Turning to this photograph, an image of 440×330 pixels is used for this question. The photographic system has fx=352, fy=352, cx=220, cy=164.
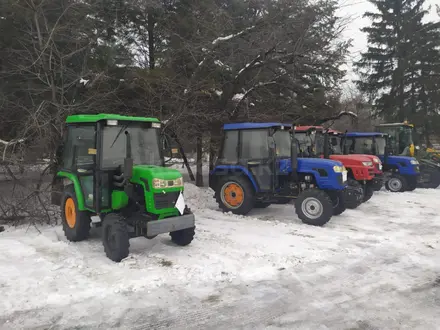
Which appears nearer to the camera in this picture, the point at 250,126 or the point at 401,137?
A: the point at 250,126

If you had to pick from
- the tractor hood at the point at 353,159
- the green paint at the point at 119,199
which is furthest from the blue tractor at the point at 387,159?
the green paint at the point at 119,199

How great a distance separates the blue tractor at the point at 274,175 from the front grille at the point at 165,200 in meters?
3.20

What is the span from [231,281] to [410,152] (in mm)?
11813

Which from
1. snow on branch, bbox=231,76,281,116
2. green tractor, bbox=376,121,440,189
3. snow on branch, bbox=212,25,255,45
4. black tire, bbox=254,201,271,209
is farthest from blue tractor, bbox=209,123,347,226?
green tractor, bbox=376,121,440,189

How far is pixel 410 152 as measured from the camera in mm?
13672

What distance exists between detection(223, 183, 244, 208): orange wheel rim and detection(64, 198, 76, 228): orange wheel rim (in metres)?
3.78

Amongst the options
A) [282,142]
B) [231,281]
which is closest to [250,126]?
[282,142]

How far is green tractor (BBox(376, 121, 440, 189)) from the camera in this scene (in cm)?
1379

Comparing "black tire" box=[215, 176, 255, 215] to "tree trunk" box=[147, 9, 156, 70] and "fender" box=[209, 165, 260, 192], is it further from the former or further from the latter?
"tree trunk" box=[147, 9, 156, 70]

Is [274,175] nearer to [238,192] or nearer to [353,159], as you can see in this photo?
[238,192]

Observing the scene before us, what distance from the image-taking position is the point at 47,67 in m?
8.63

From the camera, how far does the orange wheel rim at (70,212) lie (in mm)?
6110

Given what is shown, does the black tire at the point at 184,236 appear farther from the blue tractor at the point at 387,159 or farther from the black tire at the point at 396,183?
the black tire at the point at 396,183

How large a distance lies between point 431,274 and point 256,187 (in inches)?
164
